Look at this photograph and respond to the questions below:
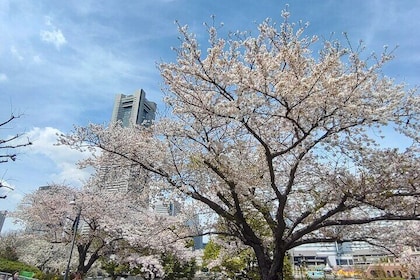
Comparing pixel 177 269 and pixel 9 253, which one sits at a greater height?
pixel 9 253

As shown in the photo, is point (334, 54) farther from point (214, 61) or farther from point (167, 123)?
point (167, 123)

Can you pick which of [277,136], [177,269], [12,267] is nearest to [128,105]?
[277,136]

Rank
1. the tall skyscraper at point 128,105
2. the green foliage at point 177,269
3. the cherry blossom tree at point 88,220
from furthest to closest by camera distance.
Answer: the green foliage at point 177,269 → the cherry blossom tree at point 88,220 → the tall skyscraper at point 128,105

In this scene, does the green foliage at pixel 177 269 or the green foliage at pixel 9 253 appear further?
the green foliage at pixel 9 253

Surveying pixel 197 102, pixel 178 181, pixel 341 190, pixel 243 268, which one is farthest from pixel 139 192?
pixel 243 268

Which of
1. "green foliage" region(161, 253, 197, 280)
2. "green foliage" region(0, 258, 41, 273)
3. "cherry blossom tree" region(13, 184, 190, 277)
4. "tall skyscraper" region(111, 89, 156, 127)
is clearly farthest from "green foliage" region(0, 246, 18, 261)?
"tall skyscraper" region(111, 89, 156, 127)

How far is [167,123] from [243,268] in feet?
33.6

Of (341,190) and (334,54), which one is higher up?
(334,54)

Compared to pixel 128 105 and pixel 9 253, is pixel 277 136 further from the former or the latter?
pixel 9 253

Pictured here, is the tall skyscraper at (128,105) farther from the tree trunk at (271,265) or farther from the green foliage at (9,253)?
the green foliage at (9,253)

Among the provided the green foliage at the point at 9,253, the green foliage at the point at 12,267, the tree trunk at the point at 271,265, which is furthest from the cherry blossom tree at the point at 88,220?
the green foliage at the point at 9,253

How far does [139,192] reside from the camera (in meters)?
9.12

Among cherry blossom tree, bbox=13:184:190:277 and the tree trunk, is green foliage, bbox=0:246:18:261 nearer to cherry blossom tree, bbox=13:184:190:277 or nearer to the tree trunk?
cherry blossom tree, bbox=13:184:190:277

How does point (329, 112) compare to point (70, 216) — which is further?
point (70, 216)
